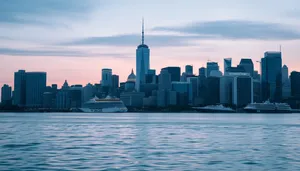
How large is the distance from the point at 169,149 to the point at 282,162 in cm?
993

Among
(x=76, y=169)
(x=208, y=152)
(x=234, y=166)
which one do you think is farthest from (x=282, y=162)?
(x=76, y=169)

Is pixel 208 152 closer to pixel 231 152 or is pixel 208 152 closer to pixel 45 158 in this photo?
pixel 231 152

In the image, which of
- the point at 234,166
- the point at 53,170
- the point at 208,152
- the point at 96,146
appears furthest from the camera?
the point at 96,146

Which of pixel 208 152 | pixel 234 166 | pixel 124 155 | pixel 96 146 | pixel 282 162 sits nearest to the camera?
pixel 234 166

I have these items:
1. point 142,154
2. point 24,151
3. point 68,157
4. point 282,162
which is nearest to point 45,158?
point 68,157

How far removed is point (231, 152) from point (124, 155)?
8347 millimetres

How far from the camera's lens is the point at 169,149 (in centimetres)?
3769

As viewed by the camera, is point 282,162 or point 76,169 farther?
point 282,162

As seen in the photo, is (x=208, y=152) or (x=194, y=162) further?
(x=208, y=152)

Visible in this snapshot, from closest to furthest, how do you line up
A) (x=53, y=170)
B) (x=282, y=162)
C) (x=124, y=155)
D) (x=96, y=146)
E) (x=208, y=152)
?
(x=53, y=170)
(x=282, y=162)
(x=124, y=155)
(x=208, y=152)
(x=96, y=146)

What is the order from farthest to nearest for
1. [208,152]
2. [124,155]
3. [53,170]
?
[208,152] < [124,155] < [53,170]

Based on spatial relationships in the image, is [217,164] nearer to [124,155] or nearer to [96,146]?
[124,155]

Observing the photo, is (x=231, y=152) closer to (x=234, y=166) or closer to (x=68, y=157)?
(x=234, y=166)

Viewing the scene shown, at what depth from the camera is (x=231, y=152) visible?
118 feet
